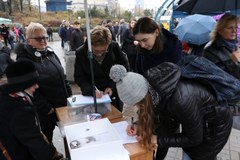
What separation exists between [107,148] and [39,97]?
3.64 feet

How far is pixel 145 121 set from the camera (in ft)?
4.25

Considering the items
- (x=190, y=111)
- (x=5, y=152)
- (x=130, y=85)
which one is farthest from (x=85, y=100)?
(x=190, y=111)

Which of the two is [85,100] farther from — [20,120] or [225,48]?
[225,48]

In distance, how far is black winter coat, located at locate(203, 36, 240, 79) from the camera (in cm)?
211

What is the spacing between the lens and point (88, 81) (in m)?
2.25

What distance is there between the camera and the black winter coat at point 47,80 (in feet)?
6.74

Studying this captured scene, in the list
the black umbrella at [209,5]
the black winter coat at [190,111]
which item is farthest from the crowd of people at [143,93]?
the black umbrella at [209,5]

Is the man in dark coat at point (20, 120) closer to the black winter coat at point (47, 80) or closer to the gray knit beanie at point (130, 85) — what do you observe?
the black winter coat at point (47, 80)

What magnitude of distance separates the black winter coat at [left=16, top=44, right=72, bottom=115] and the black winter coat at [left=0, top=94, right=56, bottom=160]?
1.88 ft

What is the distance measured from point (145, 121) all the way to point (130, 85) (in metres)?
0.24

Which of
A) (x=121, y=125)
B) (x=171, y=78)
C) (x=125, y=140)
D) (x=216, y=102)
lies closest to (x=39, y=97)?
(x=121, y=125)

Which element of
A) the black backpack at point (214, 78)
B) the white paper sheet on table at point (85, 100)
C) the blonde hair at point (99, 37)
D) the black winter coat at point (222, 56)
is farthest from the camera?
the black winter coat at point (222, 56)

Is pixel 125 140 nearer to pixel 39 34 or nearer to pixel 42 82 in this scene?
pixel 42 82

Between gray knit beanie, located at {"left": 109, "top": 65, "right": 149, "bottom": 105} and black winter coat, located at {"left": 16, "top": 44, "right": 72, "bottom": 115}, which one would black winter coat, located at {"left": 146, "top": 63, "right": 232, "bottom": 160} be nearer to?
gray knit beanie, located at {"left": 109, "top": 65, "right": 149, "bottom": 105}
